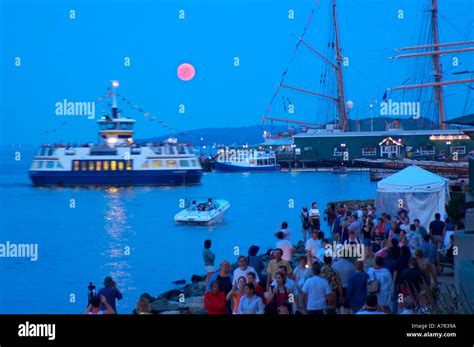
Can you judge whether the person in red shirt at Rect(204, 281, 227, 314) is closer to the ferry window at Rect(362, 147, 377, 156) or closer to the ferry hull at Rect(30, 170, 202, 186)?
the ferry hull at Rect(30, 170, 202, 186)

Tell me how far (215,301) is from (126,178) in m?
68.0

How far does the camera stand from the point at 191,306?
42.1 feet

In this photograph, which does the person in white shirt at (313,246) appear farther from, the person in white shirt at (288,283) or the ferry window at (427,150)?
the ferry window at (427,150)

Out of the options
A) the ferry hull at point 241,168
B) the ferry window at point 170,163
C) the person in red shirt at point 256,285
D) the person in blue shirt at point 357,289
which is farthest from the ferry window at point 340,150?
the person in red shirt at point 256,285

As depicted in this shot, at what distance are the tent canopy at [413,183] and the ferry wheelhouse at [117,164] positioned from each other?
57936 millimetres

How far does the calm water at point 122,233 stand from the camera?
2292cm

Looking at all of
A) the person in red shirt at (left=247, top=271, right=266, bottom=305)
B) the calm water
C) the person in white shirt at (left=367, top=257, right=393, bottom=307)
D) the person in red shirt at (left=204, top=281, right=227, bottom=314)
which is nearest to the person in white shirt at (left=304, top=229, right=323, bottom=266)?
the person in white shirt at (left=367, top=257, right=393, bottom=307)

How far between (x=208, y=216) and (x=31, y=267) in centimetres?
1066

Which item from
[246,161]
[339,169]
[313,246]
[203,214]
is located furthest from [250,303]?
[246,161]

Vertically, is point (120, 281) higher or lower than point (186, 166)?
lower

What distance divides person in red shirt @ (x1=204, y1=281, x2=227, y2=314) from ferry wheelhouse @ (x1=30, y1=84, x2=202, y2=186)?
65945mm

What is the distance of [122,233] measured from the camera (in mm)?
42188
